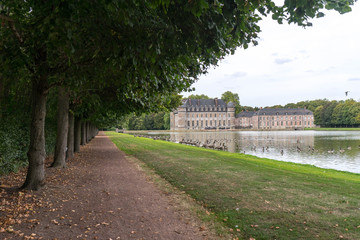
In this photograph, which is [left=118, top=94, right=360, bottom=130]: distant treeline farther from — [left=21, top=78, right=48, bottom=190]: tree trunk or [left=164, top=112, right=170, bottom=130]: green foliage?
[left=21, top=78, right=48, bottom=190]: tree trunk

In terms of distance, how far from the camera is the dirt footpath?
5.02m

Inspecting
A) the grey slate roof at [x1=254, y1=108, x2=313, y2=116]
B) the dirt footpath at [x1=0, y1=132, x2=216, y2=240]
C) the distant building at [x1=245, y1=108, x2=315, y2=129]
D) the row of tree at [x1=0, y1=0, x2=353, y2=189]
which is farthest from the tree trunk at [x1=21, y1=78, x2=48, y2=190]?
the grey slate roof at [x1=254, y1=108, x2=313, y2=116]

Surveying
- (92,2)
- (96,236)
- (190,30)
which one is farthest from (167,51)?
(96,236)

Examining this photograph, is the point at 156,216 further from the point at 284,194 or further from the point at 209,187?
the point at 284,194

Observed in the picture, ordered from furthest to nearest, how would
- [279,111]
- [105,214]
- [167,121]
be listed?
[279,111], [167,121], [105,214]

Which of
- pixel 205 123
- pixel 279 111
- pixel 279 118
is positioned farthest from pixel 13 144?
pixel 279 111

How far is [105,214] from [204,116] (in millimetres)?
122156

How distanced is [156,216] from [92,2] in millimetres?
4373

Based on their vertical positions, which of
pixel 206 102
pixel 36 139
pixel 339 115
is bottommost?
pixel 36 139

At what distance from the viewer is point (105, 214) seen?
20.0ft

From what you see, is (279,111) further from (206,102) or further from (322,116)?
(206,102)

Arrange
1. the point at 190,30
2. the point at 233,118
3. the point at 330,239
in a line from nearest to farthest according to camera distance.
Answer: the point at 330,239
the point at 190,30
the point at 233,118

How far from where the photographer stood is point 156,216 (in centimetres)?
600

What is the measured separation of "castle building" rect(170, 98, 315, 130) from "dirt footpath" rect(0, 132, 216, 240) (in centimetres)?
11643
